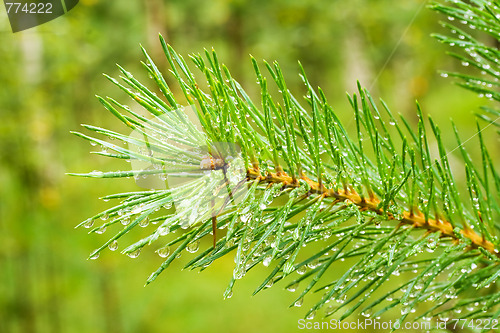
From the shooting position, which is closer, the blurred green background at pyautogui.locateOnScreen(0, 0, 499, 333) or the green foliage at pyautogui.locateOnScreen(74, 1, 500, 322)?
the green foliage at pyautogui.locateOnScreen(74, 1, 500, 322)

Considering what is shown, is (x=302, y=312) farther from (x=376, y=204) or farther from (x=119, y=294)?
(x=376, y=204)

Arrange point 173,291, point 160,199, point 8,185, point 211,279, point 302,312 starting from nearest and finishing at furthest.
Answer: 1. point 160,199
2. point 302,312
3. point 173,291
4. point 211,279
5. point 8,185

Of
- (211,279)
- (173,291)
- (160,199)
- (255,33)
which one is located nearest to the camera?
(160,199)

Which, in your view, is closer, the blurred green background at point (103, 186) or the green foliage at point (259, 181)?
the green foliage at point (259, 181)

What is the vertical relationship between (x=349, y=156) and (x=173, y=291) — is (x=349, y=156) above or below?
above

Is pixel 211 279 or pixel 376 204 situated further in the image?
pixel 211 279

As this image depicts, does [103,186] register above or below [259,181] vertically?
below

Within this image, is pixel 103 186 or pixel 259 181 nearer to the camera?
pixel 259 181

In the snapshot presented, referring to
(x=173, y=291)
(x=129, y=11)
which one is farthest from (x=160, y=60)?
(x=129, y=11)
